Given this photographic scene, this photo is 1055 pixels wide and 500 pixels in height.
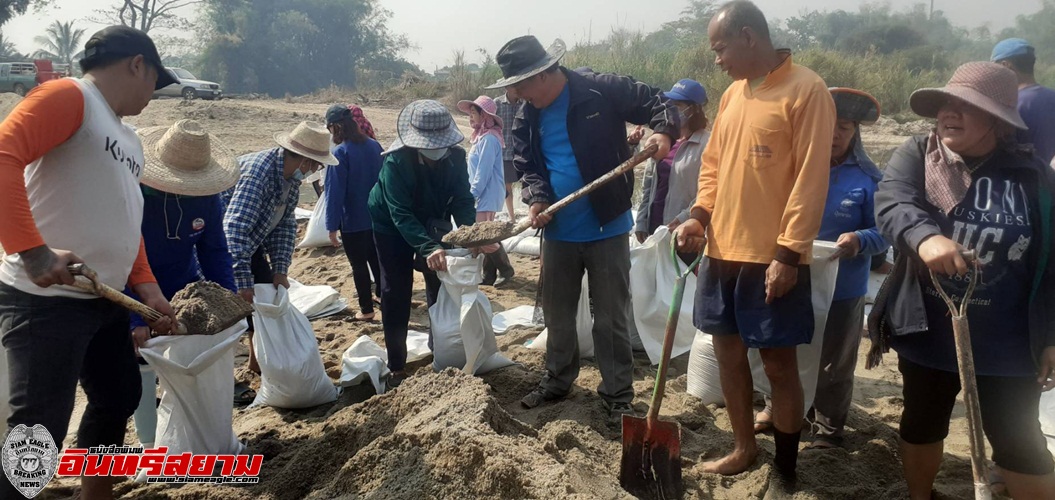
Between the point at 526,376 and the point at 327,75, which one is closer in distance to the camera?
the point at 526,376

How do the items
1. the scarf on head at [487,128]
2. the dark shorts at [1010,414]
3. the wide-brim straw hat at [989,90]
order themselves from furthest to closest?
1. the scarf on head at [487,128]
2. the dark shorts at [1010,414]
3. the wide-brim straw hat at [989,90]

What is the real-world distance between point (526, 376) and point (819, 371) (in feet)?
5.23

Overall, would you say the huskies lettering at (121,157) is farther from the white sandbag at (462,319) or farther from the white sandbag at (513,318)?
the white sandbag at (513,318)

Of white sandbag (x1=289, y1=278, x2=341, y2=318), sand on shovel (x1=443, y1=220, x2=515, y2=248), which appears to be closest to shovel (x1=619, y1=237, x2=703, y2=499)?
sand on shovel (x1=443, y1=220, x2=515, y2=248)

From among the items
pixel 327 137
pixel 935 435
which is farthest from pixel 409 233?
pixel 935 435

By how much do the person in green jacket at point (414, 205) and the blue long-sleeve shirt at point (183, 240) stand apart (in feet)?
2.84

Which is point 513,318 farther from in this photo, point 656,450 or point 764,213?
point 764,213

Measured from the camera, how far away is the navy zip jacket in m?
3.36

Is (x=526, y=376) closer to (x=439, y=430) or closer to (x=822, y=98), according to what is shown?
(x=439, y=430)

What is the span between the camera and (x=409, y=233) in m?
3.73

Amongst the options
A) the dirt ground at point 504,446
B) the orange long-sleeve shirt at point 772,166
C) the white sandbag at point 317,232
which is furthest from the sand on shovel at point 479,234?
the white sandbag at point 317,232

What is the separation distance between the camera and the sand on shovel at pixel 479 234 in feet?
11.6

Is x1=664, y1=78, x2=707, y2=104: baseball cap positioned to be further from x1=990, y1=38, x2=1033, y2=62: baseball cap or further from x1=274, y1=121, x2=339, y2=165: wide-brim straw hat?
x1=274, y1=121, x2=339, y2=165: wide-brim straw hat

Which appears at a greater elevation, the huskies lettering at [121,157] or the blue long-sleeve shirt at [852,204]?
the huskies lettering at [121,157]
